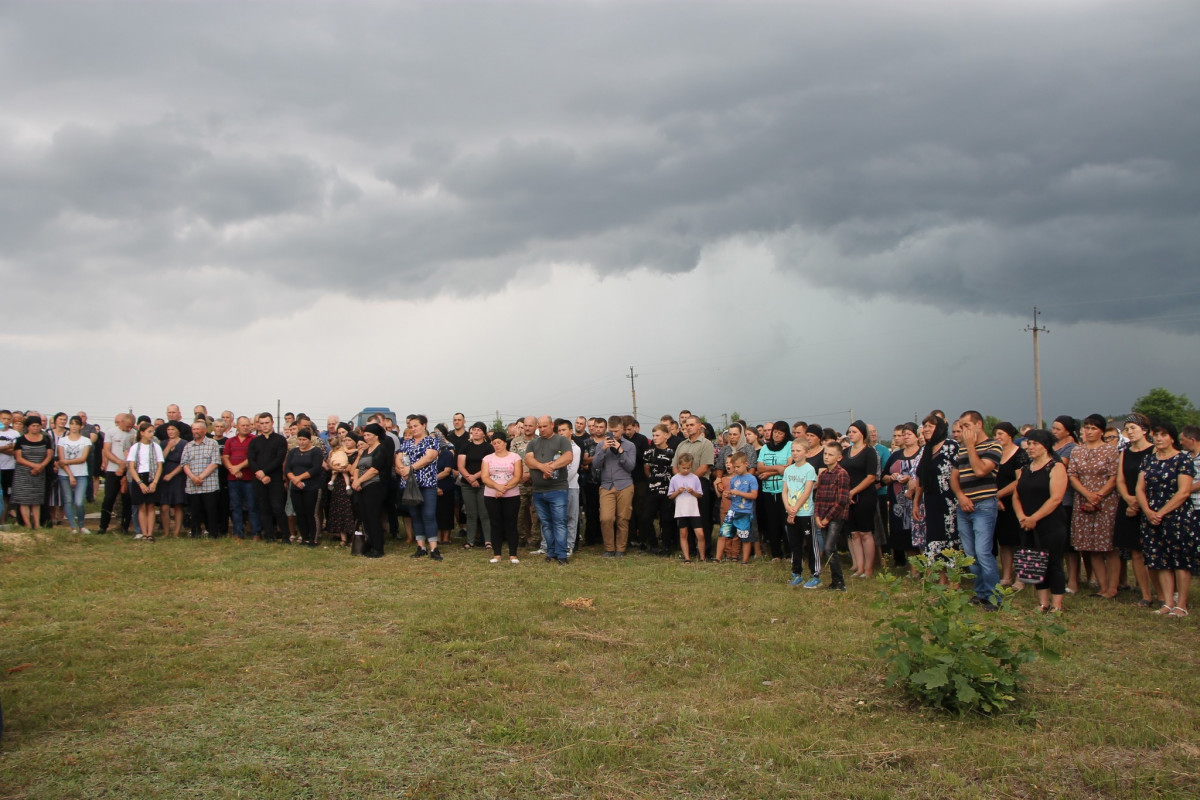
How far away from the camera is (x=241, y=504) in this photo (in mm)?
13156

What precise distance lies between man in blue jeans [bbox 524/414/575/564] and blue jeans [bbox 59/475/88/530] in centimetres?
737

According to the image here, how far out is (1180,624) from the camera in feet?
24.3

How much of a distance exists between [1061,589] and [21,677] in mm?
8744

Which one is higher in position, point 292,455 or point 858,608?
point 292,455

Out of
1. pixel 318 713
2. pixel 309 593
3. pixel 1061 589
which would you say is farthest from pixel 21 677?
pixel 1061 589

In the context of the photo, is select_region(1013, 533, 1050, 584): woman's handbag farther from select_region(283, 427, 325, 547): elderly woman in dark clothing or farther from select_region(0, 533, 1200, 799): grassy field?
select_region(283, 427, 325, 547): elderly woman in dark clothing

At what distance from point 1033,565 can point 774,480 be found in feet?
13.5

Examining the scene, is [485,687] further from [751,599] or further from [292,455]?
[292,455]

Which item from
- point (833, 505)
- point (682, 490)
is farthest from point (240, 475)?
point (833, 505)

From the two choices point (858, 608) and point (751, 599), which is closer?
point (858, 608)

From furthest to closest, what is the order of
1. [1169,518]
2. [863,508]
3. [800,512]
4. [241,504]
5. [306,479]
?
[241,504], [306,479], [863,508], [800,512], [1169,518]

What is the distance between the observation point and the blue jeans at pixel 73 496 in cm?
1285

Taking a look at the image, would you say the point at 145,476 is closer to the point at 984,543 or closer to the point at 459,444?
the point at 459,444

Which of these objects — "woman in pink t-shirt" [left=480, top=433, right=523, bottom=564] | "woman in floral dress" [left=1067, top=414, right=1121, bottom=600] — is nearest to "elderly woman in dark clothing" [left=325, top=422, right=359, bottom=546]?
"woman in pink t-shirt" [left=480, top=433, right=523, bottom=564]
